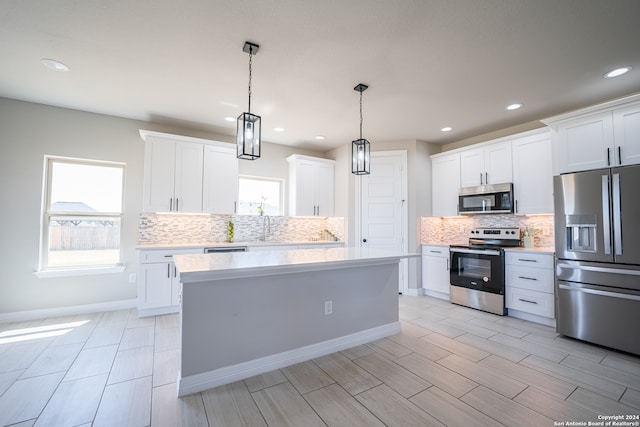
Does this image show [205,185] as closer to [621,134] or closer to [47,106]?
[47,106]

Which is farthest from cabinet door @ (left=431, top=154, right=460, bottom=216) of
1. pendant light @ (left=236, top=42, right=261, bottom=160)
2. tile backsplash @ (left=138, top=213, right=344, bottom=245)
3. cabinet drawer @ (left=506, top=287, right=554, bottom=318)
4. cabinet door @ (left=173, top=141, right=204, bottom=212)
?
cabinet door @ (left=173, top=141, right=204, bottom=212)

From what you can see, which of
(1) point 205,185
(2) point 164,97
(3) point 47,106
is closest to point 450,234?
(1) point 205,185

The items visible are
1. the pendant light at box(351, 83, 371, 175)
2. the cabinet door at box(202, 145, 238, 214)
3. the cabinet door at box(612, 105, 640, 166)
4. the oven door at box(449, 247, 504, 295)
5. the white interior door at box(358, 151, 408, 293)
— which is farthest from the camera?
the white interior door at box(358, 151, 408, 293)

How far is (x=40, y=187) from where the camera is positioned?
142 inches

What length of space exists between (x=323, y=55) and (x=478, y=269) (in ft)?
11.6

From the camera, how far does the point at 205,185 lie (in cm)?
429

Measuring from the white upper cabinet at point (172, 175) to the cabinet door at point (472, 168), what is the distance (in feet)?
13.6

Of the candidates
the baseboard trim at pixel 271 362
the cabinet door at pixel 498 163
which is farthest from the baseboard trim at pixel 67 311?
the cabinet door at pixel 498 163

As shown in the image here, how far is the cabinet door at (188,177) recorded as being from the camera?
412 cm

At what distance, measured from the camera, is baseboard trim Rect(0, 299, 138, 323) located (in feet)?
11.3

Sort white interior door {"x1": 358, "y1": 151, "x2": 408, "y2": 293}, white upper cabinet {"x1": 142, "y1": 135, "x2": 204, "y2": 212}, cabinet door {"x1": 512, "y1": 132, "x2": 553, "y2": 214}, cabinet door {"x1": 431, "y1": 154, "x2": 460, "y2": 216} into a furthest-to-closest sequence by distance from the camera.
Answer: white interior door {"x1": 358, "y1": 151, "x2": 408, "y2": 293} → cabinet door {"x1": 431, "y1": 154, "x2": 460, "y2": 216} → white upper cabinet {"x1": 142, "y1": 135, "x2": 204, "y2": 212} → cabinet door {"x1": 512, "y1": 132, "x2": 553, "y2": 214}

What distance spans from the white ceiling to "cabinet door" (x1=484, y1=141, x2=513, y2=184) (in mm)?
476

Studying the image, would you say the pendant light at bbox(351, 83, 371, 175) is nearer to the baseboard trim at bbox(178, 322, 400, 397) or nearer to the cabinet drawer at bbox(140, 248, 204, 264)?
the baseboard trim at bbox(178, 322, 400, 397)

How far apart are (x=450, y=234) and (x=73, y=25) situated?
5.44 m
